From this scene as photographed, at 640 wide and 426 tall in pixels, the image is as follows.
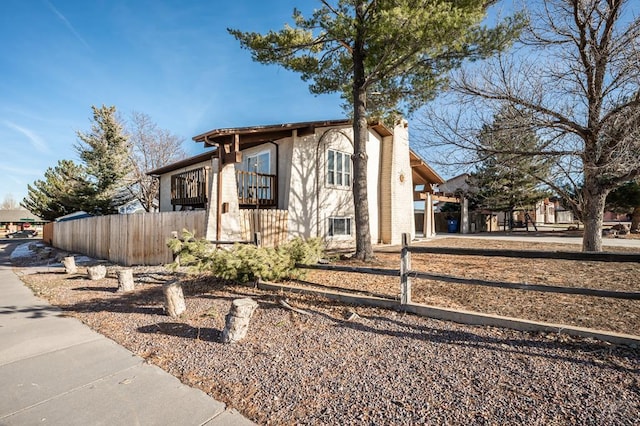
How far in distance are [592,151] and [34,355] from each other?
416 inches

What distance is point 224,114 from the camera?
27.4 m

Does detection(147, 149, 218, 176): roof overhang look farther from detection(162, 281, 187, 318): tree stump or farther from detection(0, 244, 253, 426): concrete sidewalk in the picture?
detection(0, 244, 253, 426): concrete sidewalk

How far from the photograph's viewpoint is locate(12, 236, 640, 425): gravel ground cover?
7.73 feet

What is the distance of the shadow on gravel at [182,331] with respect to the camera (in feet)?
13.0

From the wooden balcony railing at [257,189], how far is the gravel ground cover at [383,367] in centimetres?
684

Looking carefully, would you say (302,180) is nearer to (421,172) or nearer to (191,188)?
(191,188)

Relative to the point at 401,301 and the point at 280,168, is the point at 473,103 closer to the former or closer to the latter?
the point at 401,301

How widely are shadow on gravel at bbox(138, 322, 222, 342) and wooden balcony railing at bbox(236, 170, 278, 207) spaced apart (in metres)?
7.17

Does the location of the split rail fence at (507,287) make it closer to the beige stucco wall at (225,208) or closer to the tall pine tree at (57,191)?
the beige stucco wall at (225,208)

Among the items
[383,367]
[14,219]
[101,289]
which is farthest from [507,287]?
[14,219]

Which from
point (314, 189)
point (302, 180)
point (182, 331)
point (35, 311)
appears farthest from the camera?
point (314, 189)

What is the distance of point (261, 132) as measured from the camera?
10.3 metres

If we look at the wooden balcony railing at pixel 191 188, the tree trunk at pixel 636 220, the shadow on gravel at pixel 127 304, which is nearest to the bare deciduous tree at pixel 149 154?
the wooden balcony railing at pixel 191 188

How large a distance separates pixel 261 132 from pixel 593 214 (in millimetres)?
10036
